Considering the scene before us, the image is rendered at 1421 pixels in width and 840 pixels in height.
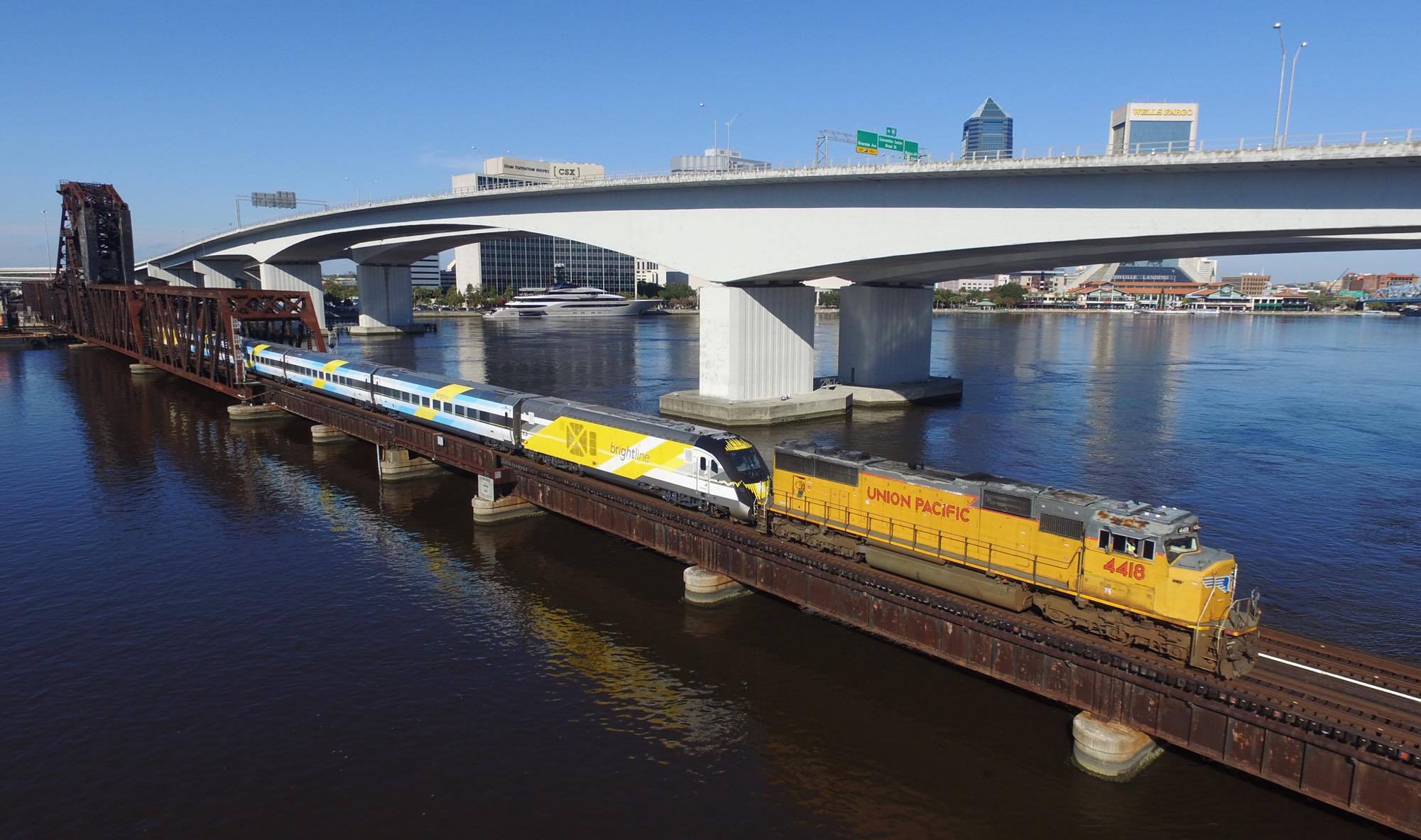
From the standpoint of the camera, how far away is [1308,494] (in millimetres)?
38219

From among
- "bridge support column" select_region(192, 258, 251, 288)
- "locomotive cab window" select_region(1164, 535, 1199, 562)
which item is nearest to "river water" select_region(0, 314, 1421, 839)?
"locomotive cab window" select_region(1164, 535, 1199, 562)

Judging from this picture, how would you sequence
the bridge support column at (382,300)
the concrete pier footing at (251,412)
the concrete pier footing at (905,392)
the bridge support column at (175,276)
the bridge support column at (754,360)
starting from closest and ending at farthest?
the bridge support column at (754,360)
the concrete pier footing at (251,412)
the concrete pier footing at (905,392)
the bridge support column at (382,300)
the bridge support column at (175,276)

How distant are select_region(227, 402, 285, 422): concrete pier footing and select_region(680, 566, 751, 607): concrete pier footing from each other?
41.9 meters

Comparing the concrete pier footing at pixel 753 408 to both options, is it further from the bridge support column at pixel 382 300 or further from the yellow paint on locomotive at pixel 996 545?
the bridge support column at pixel 382 300

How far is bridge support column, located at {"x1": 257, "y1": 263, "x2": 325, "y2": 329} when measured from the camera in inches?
4889

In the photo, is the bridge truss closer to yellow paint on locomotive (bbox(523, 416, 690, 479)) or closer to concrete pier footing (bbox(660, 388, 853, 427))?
concrete pier footing (bbox(660, 388, 853, 427))

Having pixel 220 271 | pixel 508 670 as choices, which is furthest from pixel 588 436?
pixel 220 271

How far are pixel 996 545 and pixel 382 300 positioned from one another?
132 m

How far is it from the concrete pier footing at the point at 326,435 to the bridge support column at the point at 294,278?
8364cm

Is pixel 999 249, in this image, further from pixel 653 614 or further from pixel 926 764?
pixel 926 764

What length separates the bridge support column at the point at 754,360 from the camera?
5484 cm

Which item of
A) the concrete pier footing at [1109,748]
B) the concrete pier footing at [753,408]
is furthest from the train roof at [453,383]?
Answer: the concrete pier footing at [1109,748]

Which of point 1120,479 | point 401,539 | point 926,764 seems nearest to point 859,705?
point 926,764

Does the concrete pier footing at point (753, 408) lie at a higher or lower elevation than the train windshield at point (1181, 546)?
lower
